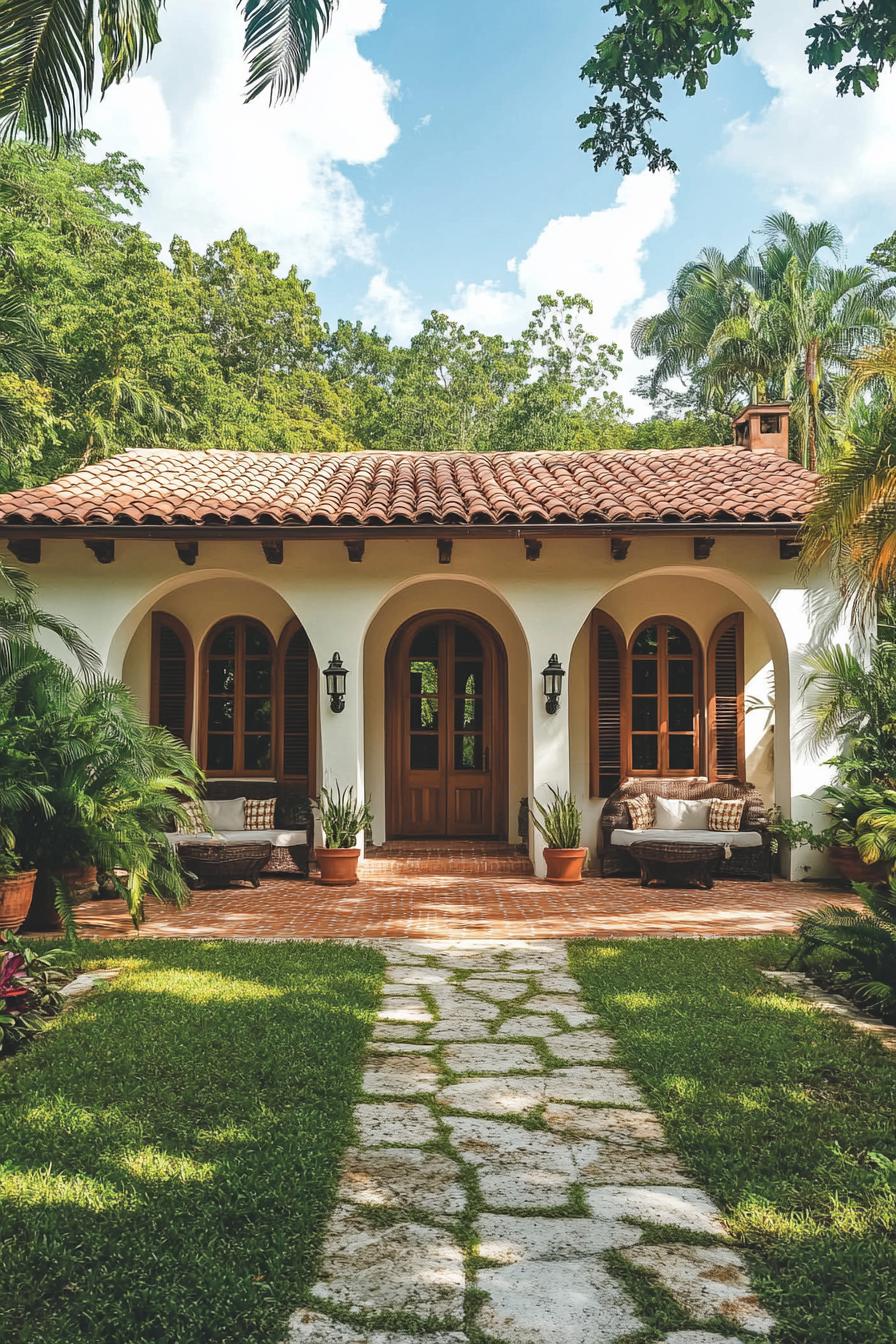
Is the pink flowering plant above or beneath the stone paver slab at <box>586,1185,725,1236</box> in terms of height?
above

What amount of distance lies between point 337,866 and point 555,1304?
7312 mm

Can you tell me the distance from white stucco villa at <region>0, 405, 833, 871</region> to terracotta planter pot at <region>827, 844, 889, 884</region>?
1.88ft

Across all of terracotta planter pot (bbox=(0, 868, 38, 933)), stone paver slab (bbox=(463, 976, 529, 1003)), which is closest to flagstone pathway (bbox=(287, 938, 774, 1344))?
stone paver slab (bbox=(463, 976, 529, 1003))

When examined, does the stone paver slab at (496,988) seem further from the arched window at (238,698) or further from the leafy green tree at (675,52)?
the arched window at (238,698)

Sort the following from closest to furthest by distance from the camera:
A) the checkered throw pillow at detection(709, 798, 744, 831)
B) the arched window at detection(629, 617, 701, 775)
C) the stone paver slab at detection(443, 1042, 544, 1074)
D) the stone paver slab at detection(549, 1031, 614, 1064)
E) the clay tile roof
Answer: the stone paver slab at detection(443, 1042, 544, 1074), the stone paver slab at detection(549, 1031, 614, 1064), the clay tile roof, the checkered throw pillow at detection(709, 798, 744, 831), the arched window at detection(629, 617, 701, 775)

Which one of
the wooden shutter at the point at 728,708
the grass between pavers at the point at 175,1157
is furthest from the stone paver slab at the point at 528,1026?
the wooden shutter at the point at 728,708

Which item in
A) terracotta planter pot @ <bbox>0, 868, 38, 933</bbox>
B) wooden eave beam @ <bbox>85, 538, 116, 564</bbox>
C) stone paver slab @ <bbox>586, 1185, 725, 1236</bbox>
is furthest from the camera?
wooden eave beam @ <bbox>85, 538, 116, 564</bbox>

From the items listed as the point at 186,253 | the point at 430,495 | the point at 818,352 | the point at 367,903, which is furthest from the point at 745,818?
the point at 186,253

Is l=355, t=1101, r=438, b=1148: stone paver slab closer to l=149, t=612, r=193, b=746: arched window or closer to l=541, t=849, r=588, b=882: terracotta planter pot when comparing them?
l=541, t=849, r=588, b=882: terracotta planter pot

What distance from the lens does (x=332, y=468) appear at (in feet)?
41.7

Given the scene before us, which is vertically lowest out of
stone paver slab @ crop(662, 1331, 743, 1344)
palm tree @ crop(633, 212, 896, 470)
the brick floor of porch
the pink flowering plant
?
the brick floor of porch

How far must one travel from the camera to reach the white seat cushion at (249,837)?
9688mm

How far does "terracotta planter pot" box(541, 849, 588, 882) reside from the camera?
9.70 metres

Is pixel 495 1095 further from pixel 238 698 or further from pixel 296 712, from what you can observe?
pixel 238 698
